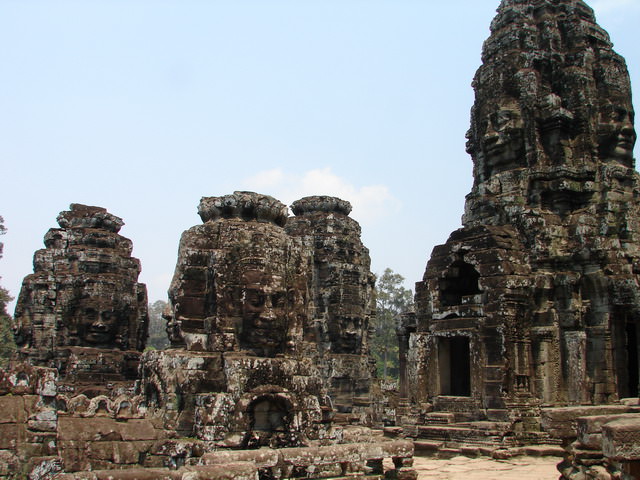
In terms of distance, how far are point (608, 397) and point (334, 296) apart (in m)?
10.8

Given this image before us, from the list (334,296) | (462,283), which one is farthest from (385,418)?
(462,283)

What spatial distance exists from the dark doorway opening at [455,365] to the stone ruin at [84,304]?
385 inches

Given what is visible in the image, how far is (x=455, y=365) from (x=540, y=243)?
3.55 meters

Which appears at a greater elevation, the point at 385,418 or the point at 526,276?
the point at 526,276

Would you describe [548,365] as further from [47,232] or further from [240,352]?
[47,232]

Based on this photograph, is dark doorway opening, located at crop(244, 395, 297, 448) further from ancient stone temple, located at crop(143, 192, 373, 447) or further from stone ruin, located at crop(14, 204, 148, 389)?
stone ruin, located at crop(14, 204, 148, 389)

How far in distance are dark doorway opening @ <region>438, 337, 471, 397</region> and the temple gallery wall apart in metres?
0.04

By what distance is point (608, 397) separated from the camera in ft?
51.6

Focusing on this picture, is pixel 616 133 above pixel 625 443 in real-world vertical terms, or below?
above

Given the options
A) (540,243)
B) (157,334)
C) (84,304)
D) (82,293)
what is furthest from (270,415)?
(157,334)

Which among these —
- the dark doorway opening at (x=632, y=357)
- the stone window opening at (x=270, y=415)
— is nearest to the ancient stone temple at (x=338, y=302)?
the dark doorway opening at (x=632, y=357)

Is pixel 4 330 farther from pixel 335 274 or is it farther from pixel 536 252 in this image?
pixel 536 252

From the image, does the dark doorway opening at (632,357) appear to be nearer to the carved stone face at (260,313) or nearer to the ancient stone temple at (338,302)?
the ancient stone temple at (338,302)

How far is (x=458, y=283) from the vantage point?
1594 cm
